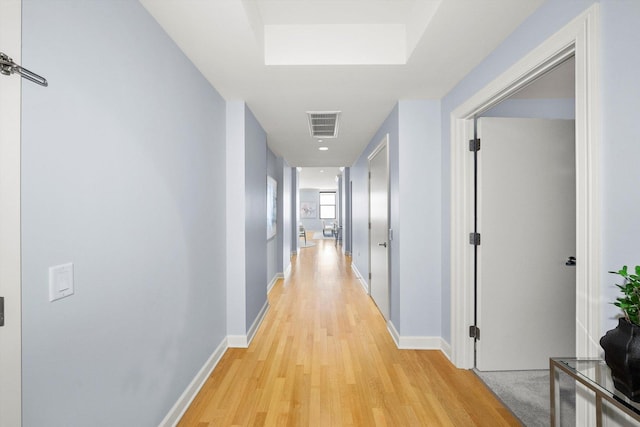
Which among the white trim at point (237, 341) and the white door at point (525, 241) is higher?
the white door at point (525, 241)

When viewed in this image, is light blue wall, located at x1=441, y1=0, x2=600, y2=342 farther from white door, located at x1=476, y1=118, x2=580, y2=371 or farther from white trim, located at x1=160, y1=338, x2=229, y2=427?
white trim, located at x1=160, y1=338, x2=229, y2=427

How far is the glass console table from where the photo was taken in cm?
83

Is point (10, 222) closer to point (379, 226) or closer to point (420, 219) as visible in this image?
point (420, 219)

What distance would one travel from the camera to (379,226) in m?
3.77

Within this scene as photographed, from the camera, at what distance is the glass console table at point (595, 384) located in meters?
0.83

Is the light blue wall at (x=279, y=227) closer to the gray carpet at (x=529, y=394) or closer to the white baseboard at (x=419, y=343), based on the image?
the white baseboard at (x=419, y=343)

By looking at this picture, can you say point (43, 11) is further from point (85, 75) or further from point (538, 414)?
point (538, 414)

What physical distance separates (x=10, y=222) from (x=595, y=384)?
1.93m

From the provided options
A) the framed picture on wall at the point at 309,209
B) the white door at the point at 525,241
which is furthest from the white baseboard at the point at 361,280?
the framed picture on wall at the point at 309,209

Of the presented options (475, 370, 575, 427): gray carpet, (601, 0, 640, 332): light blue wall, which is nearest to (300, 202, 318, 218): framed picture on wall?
(475, 370, 575, 427): gray carpet

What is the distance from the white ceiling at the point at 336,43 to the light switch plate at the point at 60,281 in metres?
1.38

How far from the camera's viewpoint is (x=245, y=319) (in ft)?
8.96

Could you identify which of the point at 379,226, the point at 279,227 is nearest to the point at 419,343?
the point at 379,226

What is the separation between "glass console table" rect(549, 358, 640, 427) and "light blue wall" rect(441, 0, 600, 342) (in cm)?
135
